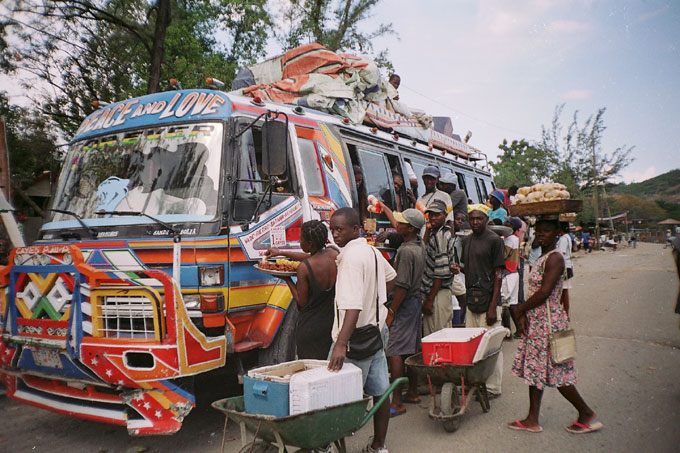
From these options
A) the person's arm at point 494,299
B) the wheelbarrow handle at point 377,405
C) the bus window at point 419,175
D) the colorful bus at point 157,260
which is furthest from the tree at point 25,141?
the wheelbarrow handle at point 377,405

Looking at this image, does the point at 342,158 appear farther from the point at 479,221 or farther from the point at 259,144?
the point at 479,221

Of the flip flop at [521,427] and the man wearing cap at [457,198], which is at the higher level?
the man wearing cap at [457,198]

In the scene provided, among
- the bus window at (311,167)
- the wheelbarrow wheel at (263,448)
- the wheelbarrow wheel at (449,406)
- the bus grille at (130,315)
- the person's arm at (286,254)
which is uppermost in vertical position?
the bus window at (311,167)

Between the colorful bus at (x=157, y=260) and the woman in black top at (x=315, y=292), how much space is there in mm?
759

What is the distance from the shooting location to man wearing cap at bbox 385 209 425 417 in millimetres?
4531

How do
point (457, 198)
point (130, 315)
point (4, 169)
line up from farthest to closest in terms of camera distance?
point (457, 198) → point (4, 169) → point (130, 315)

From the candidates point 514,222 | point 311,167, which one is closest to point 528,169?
point 514,222

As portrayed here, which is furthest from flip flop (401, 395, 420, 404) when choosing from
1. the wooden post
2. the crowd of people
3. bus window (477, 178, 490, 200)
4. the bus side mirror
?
bus window (477, 178, 490, 200)

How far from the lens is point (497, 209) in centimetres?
759

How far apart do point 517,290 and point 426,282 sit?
2670 millimetres

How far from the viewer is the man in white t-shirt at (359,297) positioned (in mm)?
3025

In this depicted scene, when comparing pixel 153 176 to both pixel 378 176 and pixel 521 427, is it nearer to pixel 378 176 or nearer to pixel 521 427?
pixel 378 176

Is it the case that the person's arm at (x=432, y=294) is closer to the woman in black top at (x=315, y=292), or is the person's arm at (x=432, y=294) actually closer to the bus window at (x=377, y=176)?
the bus window at (x=377, y=176)

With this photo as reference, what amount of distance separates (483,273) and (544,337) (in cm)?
131
